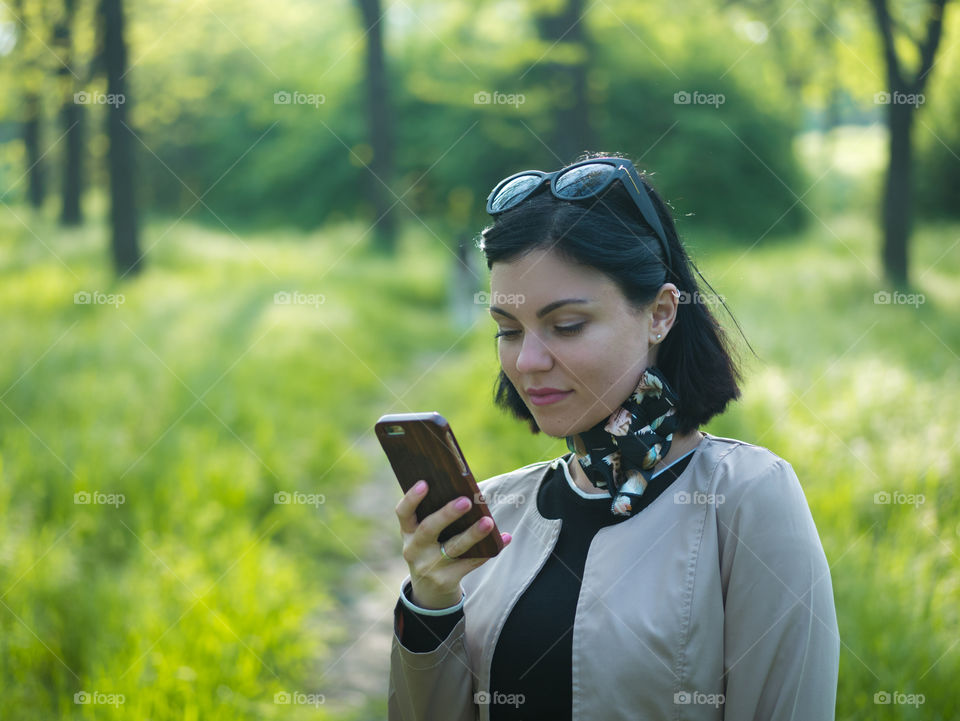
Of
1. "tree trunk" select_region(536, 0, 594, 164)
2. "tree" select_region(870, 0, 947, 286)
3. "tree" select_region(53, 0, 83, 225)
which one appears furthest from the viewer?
"tree" select_region(53, 0, 83, 225)

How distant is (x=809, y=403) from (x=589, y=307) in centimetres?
445

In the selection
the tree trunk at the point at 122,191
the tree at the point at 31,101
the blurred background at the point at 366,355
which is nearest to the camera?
the blurred background at the point at 366,355

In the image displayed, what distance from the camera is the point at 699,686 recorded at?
154cm

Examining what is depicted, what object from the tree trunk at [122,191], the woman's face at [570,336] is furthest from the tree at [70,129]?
the woman's face at [570,336]

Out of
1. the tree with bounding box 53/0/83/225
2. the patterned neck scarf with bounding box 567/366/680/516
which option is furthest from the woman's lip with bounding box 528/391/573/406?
the tree with bounding box 53/0/83/225

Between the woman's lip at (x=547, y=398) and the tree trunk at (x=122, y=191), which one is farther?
the tree trunk at (x=122, y=191)

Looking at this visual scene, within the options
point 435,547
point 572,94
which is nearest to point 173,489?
point 435,547

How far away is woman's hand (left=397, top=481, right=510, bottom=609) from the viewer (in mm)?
1641

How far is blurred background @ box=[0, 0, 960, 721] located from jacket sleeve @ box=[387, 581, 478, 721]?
1.06 meters

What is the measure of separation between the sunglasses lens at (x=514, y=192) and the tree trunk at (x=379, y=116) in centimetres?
1529

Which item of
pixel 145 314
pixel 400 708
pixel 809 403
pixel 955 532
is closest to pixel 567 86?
pixel 145 314

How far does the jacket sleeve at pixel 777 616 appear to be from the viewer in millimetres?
1492

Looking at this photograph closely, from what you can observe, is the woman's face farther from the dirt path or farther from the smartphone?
the dirt path

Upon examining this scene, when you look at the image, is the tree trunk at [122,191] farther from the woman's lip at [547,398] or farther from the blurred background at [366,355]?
the woman's lip at [547,398]
